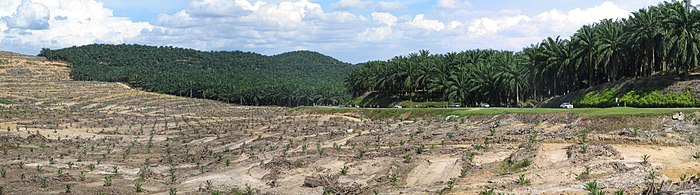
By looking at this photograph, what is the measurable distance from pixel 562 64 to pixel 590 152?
144 feet

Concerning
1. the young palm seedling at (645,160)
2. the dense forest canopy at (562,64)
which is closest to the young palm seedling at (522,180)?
the young palm seedling at (645,160)

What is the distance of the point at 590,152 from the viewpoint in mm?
24594

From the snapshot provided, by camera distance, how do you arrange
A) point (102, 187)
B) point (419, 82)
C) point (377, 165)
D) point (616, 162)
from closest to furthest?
1. point (616, 162)
2. point (102, 187)
3. point (377, 165)
4. point (419, 82)

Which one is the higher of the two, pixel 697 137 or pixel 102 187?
pixel 697 137

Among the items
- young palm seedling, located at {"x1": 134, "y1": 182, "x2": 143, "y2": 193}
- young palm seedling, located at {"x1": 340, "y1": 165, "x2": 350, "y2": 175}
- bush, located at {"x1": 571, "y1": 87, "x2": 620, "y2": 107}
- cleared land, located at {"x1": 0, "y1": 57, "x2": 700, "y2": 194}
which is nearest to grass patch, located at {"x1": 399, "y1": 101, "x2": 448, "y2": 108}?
bush, located at {"x1": 571, "y1": 87, "x2": 620, "y2": 107}

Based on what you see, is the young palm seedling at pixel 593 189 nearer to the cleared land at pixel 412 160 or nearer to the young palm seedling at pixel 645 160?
the cleared land at pixel 412 160

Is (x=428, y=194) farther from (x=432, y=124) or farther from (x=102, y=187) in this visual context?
(x=432, y=124)

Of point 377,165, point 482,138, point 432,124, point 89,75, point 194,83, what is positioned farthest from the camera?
point 89,75

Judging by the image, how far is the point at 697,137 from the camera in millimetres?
27234

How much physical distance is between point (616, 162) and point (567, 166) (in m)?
1.73

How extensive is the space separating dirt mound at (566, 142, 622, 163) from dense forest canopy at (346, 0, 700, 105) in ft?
97.4

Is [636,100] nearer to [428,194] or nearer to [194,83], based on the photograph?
[428,194]

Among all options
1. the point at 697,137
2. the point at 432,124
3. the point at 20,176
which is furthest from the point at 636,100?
the point at 20,176

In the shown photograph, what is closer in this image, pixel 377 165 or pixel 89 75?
A: pixel 377 165
